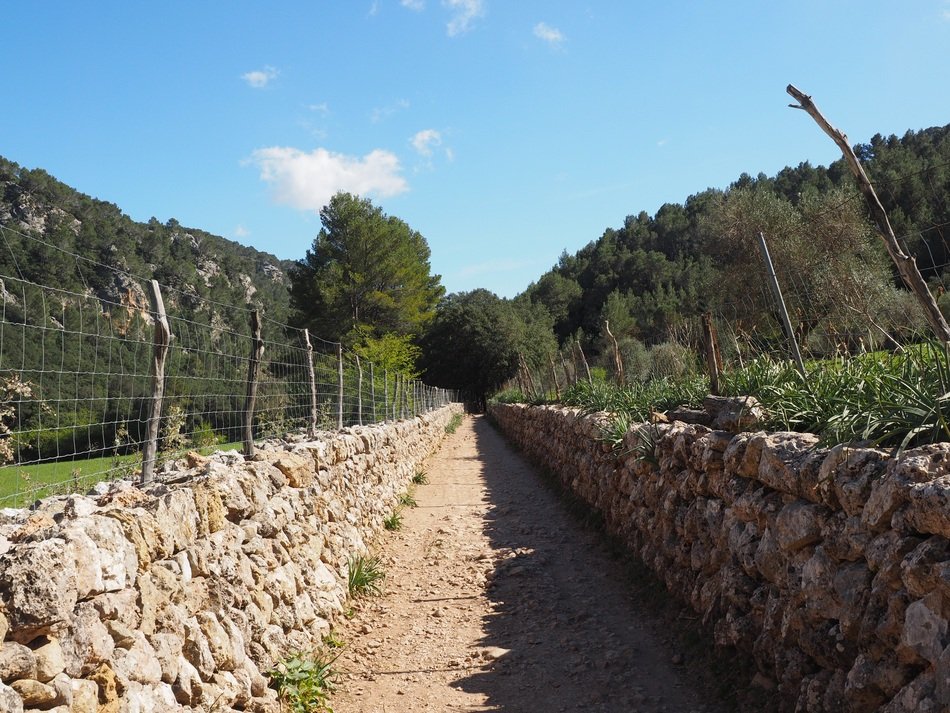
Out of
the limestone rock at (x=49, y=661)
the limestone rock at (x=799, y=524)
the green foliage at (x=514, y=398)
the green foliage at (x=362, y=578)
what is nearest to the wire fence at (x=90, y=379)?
the limestone rock at (x=49, y=661)

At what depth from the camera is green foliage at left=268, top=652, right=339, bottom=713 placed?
13.5 feet

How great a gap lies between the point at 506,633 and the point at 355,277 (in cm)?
3348

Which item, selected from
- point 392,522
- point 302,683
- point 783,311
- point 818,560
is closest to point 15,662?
point 302,683

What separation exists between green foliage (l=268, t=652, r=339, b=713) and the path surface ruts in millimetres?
125

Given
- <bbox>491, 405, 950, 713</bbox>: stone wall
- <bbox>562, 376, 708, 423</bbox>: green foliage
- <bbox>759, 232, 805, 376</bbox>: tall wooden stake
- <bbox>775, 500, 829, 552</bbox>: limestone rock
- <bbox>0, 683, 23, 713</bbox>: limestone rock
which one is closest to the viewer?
<bbox>0, 683, 23, 713</bbox>: limestone rock

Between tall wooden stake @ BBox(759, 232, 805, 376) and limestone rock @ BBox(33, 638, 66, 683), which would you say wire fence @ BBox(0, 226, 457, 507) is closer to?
limestone rock @ BBox(33, 638, 66, 683)

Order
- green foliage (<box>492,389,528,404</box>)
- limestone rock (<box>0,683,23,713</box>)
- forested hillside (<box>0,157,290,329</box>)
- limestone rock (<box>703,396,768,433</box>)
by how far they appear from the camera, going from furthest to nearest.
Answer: green foliage (<box>492,389,528,404</box>) → limestone rock (<box>703,396,768,433</box>) → forested hillside (<box>0,157,290,329</box>) → limestone rock (<box>0,683,23,713</box>)

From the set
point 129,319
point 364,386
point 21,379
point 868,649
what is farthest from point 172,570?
point 364,386

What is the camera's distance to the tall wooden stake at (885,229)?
3738 millimetres

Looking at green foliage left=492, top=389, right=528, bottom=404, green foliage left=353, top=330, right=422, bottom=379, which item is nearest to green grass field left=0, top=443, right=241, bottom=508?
green foliage left=353, top=330, right=422, bottom=379

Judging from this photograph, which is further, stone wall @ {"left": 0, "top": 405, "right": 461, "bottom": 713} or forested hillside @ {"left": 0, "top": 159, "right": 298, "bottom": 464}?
forested hillside @ {"left": 0, "top": 159, "right": 298, "bottom": 464}

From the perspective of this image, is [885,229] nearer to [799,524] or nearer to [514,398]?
[799,524]

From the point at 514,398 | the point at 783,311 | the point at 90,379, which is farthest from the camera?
the point at 514,398

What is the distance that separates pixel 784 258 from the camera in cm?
1005
